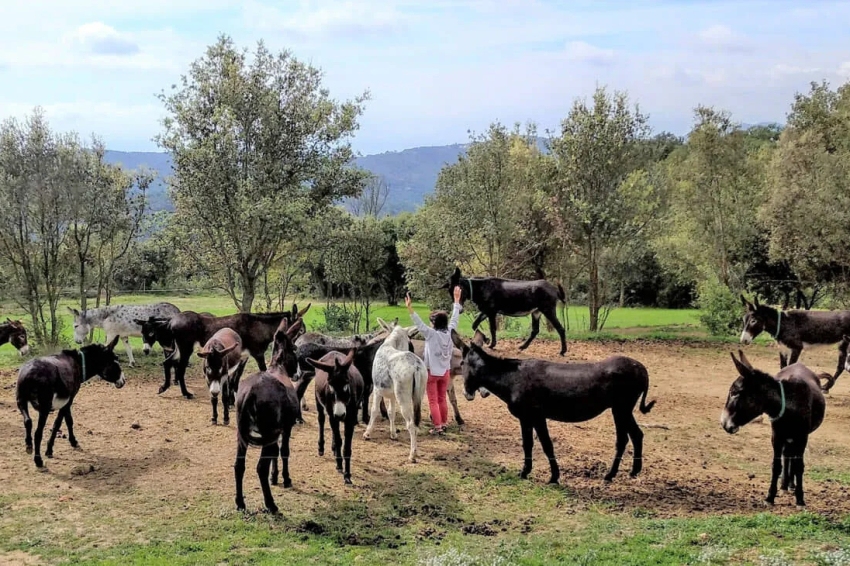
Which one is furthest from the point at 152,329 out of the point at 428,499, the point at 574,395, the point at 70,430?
the point at 574,395

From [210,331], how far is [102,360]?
3.24 m

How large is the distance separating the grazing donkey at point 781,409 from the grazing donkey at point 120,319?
12.6 meters

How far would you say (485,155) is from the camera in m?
23.2

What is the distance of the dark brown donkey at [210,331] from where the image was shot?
1313cm

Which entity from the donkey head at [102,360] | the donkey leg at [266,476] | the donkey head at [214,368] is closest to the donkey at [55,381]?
the donkey head at [102,360]

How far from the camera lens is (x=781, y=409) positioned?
24.5 feet

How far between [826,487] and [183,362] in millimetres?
11343

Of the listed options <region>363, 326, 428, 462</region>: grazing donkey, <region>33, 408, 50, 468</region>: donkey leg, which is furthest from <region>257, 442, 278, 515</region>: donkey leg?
<region>33, 408, 50, 468</region>: donkey leg

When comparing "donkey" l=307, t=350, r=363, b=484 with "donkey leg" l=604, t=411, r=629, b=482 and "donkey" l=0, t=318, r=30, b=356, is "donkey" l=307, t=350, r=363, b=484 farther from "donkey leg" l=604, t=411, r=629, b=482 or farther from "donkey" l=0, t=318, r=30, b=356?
"donkey" l=0, t=318, r=30, b=356

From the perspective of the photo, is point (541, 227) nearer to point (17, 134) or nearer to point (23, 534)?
point (17, 134)

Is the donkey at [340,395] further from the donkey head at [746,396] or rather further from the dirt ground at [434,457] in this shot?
the donkey head at [746,396]

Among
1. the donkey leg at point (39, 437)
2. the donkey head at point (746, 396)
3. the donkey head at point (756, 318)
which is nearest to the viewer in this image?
the donkey head at point (746, 396)

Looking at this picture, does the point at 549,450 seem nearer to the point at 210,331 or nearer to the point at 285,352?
the point at 285,352

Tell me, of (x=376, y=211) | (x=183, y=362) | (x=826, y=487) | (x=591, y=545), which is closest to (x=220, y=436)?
(x=183, y=362)
